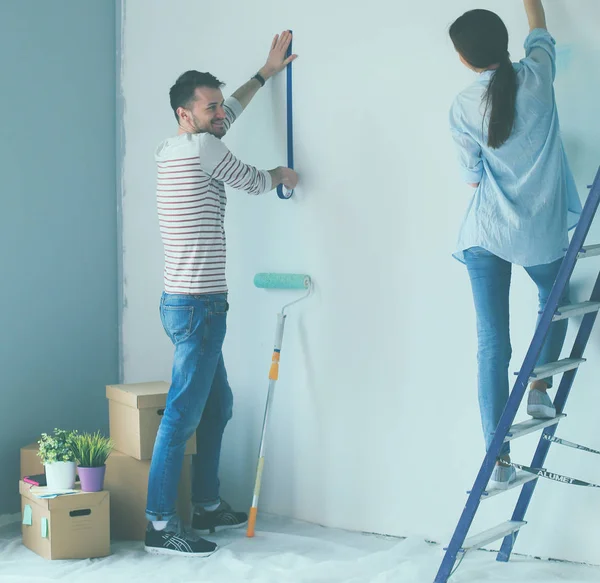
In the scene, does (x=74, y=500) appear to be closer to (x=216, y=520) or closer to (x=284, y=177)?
(x=216, y=520)

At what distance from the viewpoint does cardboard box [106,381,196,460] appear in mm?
2695

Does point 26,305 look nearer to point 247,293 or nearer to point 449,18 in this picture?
point 247,293

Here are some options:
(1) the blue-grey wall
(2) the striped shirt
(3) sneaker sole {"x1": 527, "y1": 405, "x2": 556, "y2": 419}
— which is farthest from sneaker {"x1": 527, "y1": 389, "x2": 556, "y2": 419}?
(1) the blue-grey wall

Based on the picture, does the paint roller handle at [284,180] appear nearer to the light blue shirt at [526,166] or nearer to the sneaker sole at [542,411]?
the light blue shirt at [526,166]

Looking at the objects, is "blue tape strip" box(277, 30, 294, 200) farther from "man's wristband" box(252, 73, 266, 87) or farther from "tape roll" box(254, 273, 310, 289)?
"tape roll" box(254, 273, 310, 289)

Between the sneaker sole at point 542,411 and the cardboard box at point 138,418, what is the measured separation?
1.14 m

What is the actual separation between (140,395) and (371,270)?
2.79 feet

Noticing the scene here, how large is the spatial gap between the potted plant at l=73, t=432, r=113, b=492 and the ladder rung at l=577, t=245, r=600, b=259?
1.54m

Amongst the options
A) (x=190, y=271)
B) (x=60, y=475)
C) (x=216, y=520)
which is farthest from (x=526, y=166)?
(x=60, y=475)

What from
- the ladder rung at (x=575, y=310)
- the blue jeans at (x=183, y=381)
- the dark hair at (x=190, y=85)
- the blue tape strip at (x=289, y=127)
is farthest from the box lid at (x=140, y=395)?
the ladder rung at (x=575, y=310)

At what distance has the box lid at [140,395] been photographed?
2.70 metres

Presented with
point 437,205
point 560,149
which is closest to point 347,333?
point 437,205

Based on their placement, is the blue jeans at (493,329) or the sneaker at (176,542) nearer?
the blue jeans at (493,329)

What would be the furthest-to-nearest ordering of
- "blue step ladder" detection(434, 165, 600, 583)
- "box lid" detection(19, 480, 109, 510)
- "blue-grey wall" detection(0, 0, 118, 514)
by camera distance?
"blue-grey wall" detection(0, 0, 118, 514)
"box lid" detection(19, 480, 109, 510)
"blue step ladder" detection(434, 165, 600, 583)
